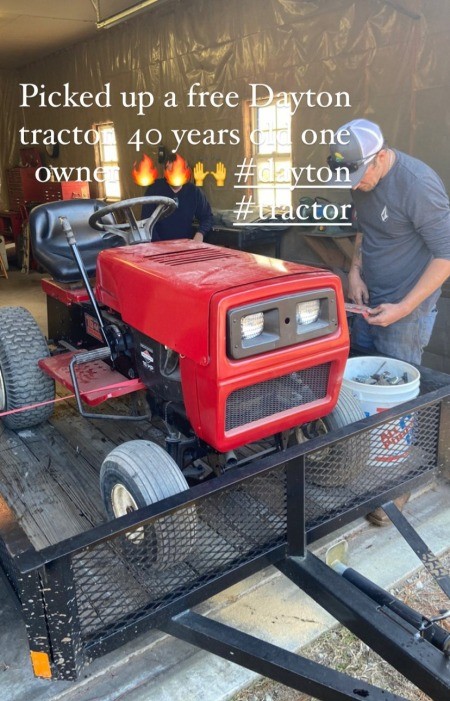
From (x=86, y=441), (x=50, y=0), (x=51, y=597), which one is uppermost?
(x=50, y=0)

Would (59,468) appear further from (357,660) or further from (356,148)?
(356,148)

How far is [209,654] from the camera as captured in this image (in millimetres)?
1731

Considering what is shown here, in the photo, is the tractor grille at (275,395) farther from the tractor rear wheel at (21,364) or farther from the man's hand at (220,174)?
the man's hand at (220,174)

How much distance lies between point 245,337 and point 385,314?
95 cm

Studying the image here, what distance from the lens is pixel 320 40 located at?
16.8ft

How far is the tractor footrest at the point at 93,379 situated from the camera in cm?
225

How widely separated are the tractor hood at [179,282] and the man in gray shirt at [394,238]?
0.62 metres

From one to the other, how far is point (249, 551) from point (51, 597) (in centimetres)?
54

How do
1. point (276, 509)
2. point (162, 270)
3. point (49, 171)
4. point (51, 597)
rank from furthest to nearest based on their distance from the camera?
1. point (49, 171)
2. point (162, 270)
3. point (276, 509)
4. point (51, 597)

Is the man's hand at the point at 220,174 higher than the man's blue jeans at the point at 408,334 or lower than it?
higher

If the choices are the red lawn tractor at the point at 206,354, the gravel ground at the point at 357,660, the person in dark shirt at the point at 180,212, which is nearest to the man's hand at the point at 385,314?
the red lawn tractor at the point at 206,354

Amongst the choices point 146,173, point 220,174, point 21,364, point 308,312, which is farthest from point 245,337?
point 146,173

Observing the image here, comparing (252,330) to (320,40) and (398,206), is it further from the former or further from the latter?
(320,40)

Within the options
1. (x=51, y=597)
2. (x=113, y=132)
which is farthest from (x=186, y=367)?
(x=113, y=132)
